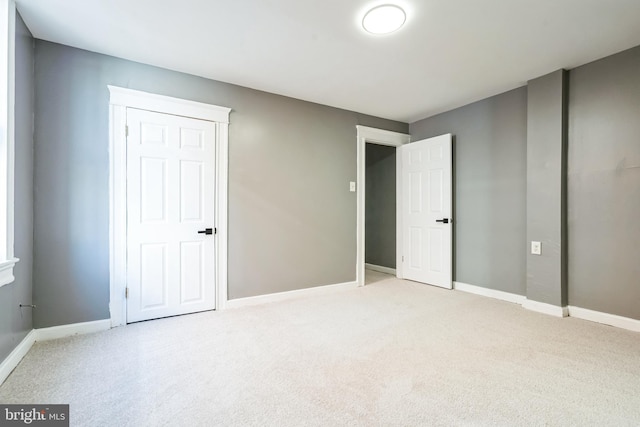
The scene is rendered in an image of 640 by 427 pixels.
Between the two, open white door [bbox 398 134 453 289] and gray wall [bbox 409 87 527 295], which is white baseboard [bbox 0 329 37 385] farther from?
gray wall [bbox 409 87 527 295]

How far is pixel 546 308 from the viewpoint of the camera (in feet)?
9.73

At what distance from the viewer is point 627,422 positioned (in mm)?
1421

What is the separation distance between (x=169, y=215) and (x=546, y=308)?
3.86 meters

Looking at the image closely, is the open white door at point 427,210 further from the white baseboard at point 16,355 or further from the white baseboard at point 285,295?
the white baseboard at point 16,355

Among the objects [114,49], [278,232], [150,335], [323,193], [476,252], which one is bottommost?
[150,335]

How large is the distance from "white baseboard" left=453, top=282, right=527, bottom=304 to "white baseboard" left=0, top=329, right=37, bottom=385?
428 centimetres

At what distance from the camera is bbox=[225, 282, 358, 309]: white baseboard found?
125 inches

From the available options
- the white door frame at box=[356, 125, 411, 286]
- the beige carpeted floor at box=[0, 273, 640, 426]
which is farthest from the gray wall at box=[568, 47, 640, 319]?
the white door frame at box=[356, 125, 411, 286]

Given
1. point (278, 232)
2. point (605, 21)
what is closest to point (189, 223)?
point (278, 232)

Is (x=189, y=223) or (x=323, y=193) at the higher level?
(x=323, y=193)

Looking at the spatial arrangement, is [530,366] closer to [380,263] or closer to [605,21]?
[605,21]

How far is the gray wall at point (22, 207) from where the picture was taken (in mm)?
1922

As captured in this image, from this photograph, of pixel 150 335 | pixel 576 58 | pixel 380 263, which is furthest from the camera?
pixel 380 263

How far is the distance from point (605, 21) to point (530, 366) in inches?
99.4
